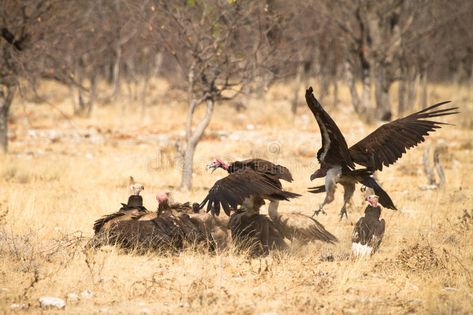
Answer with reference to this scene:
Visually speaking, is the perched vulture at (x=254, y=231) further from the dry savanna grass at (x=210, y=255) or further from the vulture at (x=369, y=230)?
the vulture at (x=369, y=230)

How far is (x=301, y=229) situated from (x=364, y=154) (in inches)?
43.5

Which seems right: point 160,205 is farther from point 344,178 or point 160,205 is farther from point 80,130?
point 80,130

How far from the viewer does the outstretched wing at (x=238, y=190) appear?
6418 millimetres

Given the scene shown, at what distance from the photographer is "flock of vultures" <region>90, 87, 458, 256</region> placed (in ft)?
23.1

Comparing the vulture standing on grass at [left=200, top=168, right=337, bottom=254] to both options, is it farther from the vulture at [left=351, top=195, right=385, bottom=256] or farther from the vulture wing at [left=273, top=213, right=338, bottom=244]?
the vulture at [left=351, top=195, right=385, bottom=256]

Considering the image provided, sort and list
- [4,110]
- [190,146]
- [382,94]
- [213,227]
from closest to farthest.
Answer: [213,227] → [190,146] → [4,110] → [382,94]

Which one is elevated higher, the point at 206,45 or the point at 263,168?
the point at 206,45

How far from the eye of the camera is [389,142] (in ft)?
24.7

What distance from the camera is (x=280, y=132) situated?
64.7 ft

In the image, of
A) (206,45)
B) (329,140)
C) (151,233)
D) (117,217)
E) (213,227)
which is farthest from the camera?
(206,45)

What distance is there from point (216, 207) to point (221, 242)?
136 centimetres

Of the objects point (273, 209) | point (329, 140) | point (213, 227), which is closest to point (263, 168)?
point (273, 209)

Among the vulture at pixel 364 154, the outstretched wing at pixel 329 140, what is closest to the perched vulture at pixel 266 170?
the vulture at pixel 364 154

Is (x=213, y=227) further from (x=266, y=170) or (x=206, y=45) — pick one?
(x=206, y=45)
